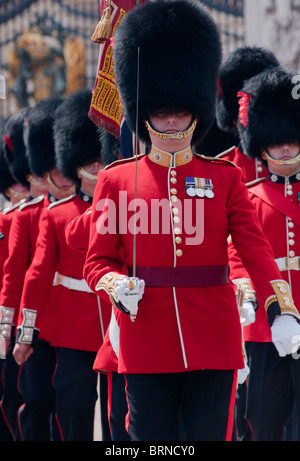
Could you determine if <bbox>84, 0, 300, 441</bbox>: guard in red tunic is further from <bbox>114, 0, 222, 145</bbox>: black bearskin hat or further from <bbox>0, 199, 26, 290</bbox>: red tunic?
<bbox>0, 199, 26, 290</bbox>: red tunic

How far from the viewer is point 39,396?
409 centimetres

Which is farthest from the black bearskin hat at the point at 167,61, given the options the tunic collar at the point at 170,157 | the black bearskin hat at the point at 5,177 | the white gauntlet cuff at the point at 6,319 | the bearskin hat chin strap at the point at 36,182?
the black bearskin hat at the point at 5,177

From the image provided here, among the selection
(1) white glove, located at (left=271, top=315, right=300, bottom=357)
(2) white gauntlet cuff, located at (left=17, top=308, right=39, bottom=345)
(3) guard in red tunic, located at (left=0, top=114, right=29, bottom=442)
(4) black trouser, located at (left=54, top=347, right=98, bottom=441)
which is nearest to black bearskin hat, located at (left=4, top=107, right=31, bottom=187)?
(3) guard in red tunic, located at (left=0, top=114, right=29, bottom=442)

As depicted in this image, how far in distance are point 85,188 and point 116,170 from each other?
1054 mm

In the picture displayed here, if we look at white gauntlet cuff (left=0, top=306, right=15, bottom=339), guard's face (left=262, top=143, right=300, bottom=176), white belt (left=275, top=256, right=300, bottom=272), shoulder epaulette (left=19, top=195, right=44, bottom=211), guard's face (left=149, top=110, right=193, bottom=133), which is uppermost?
guard's face (left=149, top=110, right=193, bottom=133)

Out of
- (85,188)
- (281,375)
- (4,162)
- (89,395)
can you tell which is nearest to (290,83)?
(85,188)

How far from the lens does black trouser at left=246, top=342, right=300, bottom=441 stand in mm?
3670

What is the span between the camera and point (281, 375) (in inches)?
144

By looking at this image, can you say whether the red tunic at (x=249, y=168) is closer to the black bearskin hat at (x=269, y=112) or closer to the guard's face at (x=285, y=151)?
the black bearskin hat at (x=269, y=112)

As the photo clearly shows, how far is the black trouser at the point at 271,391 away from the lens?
3.67m

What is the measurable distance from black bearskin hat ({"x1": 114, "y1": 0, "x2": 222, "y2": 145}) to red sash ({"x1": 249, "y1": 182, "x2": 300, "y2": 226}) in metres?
0.69

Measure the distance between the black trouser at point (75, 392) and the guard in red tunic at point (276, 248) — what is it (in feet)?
1.92
